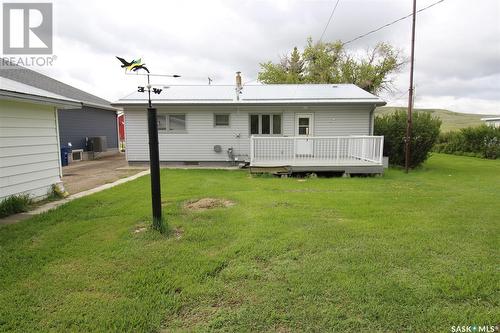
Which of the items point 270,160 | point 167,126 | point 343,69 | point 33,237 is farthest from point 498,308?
point 343,69

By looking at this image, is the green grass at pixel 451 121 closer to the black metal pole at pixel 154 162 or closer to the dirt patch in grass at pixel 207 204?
the dirt patch in grass at pixel 207 204

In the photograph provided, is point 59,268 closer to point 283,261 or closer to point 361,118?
point 283,261

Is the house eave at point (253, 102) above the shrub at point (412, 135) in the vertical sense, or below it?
above

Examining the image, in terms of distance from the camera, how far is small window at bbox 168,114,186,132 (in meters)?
12.2

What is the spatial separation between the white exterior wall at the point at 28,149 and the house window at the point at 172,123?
549cm

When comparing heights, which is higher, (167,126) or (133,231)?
(167,126)

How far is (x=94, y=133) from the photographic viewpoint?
1686cm

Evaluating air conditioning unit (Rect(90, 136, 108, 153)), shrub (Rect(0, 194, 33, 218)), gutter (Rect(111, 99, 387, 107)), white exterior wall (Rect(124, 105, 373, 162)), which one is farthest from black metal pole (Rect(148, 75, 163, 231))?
air conditioning unit (Rect(90, 136, 108, 153))

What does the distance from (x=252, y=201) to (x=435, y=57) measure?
56.6 ft

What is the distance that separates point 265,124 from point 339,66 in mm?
17522

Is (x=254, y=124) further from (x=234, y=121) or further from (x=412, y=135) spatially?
(x=412, y=135)

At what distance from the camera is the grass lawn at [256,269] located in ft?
7.36

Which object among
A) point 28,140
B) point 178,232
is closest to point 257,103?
point 28,140

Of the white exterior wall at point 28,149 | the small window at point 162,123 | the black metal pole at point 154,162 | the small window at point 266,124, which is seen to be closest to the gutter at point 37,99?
the white exterior wall at point 28,149
